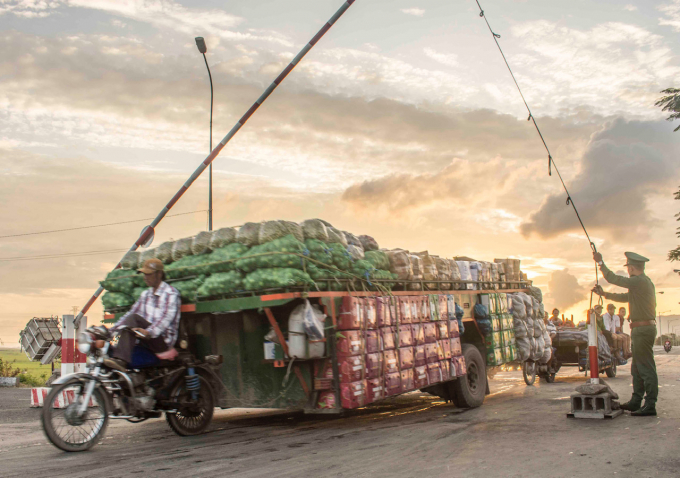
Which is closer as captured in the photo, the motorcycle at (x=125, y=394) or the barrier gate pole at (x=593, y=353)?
the motorcycle at (x=125, y=394)

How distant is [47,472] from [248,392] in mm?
2736

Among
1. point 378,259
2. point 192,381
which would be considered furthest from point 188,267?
point 378,259

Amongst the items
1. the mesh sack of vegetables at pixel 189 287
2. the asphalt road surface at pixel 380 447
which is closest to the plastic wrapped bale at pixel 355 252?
the mesh sack of vegetables at pixel 189 287

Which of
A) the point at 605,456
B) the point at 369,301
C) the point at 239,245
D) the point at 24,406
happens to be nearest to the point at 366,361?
the point at 369,301

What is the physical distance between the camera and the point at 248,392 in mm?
8258

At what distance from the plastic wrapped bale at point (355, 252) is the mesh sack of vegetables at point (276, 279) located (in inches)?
42.1

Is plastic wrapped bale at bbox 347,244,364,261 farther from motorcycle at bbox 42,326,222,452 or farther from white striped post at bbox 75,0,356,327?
white striped post at bbox 75,0,356,327

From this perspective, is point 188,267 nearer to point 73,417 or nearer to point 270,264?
point 270,264

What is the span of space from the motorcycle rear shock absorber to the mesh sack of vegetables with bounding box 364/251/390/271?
2.73m

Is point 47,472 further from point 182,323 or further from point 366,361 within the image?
point 366,361

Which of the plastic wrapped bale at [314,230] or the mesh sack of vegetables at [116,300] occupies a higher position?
the plastic wrapped bale at [314,230]

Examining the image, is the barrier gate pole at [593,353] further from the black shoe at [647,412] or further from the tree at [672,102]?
the tree at [672,102]

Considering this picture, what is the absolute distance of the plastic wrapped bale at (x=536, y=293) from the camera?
47.4 ft

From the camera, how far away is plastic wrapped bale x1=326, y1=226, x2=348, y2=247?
8289mm
